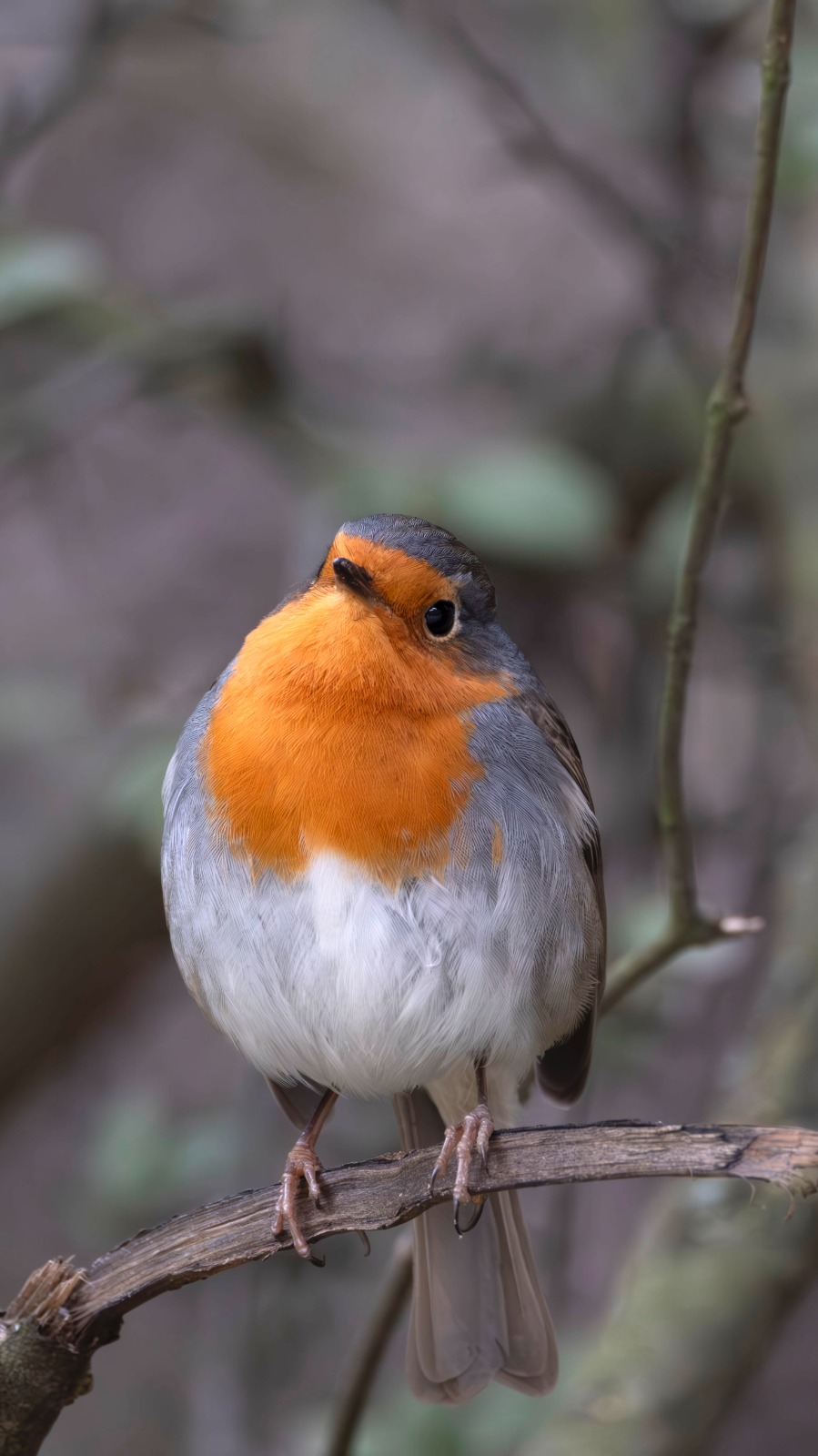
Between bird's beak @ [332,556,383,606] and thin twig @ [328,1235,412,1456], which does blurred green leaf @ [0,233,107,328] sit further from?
thin twig @ [328,1235,412,1456]

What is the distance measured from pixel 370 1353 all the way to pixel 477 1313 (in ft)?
0.89

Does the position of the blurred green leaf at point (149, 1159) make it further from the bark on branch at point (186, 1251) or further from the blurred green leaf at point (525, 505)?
the blurred green leaf at point (525, 505)

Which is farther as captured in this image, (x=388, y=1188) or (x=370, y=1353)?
(x=370, y=1353)

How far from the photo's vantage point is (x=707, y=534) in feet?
8.41

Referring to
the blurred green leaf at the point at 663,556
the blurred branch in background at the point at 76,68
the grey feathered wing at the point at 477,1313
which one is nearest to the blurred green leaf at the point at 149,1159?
the grey feathered wing at the point at 477,1313

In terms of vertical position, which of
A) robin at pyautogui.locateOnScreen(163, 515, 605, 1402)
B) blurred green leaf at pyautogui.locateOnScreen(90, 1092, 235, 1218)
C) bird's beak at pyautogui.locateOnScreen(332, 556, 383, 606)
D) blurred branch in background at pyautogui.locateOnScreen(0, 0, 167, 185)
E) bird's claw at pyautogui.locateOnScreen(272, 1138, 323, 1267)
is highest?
blurred branch in background at pyautogui.locateOnScreen(0, 0, 167, 185)

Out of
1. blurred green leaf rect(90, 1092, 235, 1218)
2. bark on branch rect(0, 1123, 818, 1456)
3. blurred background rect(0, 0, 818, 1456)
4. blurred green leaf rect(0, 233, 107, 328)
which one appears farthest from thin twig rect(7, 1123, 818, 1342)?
blurred green leaf rect(0, 233, 107, 328)

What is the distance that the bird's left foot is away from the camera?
233 centimetres

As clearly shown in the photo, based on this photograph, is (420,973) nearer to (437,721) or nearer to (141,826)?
(437,721)

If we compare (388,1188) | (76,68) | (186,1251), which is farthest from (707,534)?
(76,68)

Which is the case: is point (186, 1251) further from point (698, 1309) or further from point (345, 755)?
point (698, 1309)

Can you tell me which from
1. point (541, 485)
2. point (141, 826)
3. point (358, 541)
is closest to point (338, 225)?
point (541, 485)

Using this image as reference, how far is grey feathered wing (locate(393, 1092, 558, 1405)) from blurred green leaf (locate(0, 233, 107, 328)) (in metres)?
2.20

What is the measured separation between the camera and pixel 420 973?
260 centimetres
